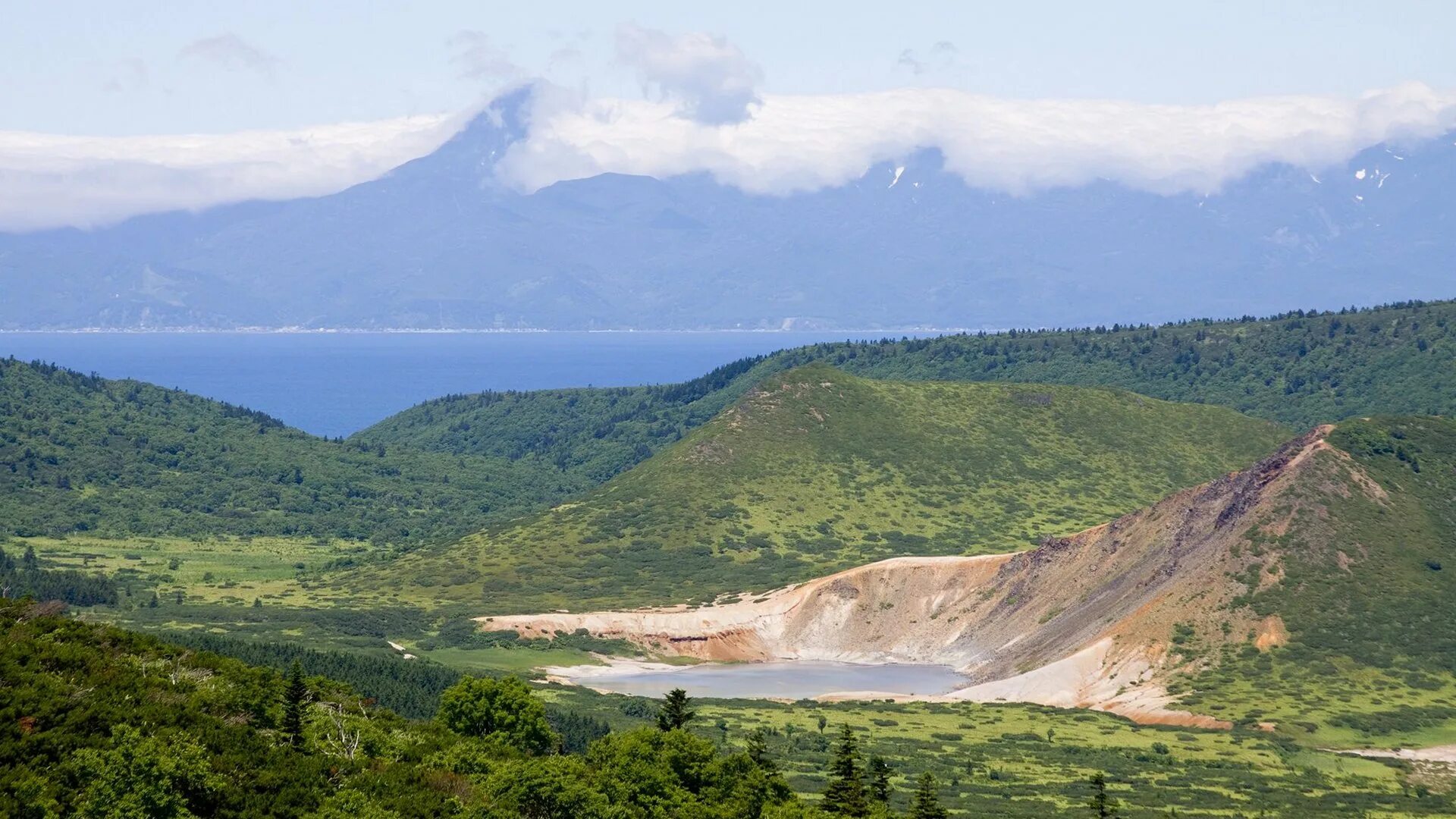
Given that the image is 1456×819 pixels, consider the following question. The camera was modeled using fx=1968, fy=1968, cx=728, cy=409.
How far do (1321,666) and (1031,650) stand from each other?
71.1ft

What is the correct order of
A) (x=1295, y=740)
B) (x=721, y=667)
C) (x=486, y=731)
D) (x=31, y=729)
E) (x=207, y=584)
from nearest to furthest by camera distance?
(x=31, y=729) < (x=486, y=731) < (x=1295, y=740) < (x=721, y=667) < (x=207, y=584)

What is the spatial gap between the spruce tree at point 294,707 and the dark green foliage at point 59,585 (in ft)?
239

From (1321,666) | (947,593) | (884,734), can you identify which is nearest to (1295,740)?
(1321,666)

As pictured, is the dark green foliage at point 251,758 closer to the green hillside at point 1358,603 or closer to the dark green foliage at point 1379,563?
the green hillside at point 1358,603

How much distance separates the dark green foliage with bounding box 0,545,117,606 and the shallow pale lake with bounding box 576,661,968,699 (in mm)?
41175

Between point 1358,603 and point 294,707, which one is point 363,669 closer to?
point 294,707

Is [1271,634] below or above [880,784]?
above

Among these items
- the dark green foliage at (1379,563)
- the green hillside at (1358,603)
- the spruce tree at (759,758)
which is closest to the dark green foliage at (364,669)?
the spruce tree at (759,758)

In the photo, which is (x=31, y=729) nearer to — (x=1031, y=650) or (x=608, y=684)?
(x=608, y=684)

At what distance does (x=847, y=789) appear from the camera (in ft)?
229

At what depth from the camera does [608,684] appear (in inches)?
5005

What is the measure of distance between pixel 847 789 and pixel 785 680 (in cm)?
6199

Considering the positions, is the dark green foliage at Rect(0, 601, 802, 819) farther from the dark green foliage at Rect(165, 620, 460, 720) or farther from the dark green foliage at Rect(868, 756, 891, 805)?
the dark green foliage at Rect(165, 620, 460, 720)

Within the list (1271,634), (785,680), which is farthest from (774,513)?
(1271,634)
